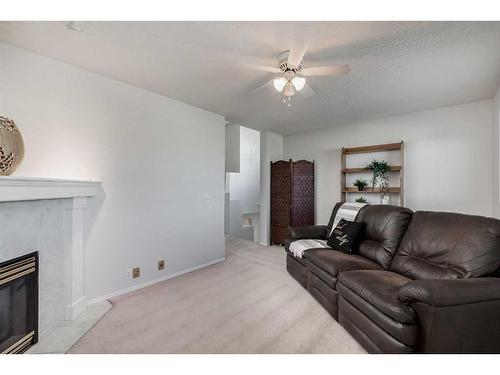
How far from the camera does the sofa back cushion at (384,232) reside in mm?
2330

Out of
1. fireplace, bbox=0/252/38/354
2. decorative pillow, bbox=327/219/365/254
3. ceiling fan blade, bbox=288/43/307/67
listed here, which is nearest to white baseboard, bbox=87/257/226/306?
fireplace, bbox=0/252/38/354

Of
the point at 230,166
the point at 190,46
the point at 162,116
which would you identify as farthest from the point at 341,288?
the point at 230,166

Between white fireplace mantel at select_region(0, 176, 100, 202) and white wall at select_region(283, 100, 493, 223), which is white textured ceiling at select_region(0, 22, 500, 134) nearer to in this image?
white wall at select_region(283, 100, 493, 223)

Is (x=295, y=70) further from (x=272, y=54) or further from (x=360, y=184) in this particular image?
(x=360, y=184)

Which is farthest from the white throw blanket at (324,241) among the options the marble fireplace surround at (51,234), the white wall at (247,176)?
the white wall at (247,176)

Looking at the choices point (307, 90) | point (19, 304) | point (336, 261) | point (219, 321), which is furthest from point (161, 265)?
point (307, 90)

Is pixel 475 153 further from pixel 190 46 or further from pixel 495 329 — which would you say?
pixel 190 46

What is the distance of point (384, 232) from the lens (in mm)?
2457

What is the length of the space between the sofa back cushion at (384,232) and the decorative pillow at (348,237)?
0.23 ft

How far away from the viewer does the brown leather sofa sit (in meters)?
1.34

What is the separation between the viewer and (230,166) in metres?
6.36

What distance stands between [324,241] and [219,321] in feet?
5.74

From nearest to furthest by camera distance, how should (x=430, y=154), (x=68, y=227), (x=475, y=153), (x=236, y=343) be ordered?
(x=236, y=343)
(x=68, y=227)
(x=475, y=153)
(x=430, y=154)

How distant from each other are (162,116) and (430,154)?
4106 millimetres
